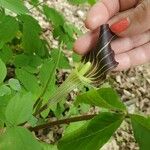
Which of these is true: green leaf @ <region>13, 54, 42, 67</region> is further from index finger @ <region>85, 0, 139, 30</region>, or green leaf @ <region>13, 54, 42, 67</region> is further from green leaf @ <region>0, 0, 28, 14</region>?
green leaf @ <region>0, 0, 28, 14</region>

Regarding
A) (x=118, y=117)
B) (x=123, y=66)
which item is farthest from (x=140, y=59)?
(x=118, y=117)

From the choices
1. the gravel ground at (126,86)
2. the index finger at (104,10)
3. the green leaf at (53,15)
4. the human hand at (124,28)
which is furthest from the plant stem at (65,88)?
the gravel ground at (126,86)

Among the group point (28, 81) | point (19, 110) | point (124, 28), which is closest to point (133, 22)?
point (124, 28)

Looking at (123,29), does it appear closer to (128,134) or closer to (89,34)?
(89,34)

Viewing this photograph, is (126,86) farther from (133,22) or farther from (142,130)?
(142,130)

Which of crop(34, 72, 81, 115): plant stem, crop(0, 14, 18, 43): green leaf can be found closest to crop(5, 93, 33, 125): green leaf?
crop(34, 72, 81, 115): plant stem

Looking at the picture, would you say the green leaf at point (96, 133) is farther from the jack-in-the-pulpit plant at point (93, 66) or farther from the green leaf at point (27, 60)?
the green leaf at point (27, 60)
